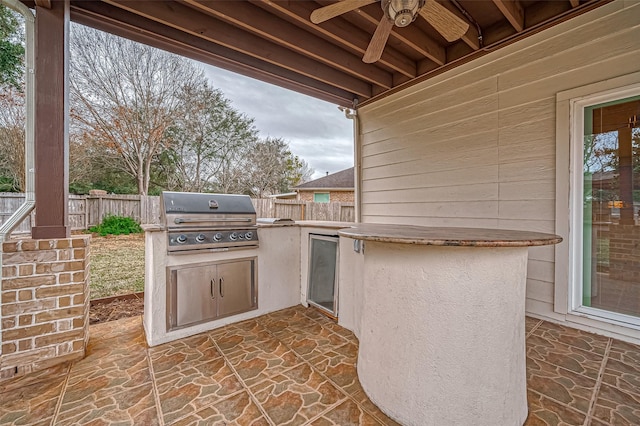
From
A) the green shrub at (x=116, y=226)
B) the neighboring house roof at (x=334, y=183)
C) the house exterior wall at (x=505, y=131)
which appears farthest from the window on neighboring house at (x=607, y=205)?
the neighboring house roof at (x=334, y=183)

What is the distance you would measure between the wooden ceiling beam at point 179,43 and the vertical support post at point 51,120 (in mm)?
502

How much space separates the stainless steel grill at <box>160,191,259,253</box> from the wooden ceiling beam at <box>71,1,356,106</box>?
1751 mm

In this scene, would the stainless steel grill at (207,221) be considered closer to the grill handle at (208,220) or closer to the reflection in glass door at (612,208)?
the grill handle at (208,220)

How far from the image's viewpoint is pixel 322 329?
2.61 meters

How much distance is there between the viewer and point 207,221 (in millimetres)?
2562

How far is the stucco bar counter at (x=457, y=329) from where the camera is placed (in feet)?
4.13

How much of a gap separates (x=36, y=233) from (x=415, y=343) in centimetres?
278

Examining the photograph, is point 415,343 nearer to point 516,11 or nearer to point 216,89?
point 516,11

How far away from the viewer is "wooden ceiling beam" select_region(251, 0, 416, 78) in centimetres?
253

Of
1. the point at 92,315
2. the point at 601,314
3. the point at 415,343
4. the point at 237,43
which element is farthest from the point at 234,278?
the point at 601,314

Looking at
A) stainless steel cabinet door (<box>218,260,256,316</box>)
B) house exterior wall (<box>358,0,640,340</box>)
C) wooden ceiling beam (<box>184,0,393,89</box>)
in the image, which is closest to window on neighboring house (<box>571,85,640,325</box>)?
house exterior wall (<box>358,0,640,340</box>)

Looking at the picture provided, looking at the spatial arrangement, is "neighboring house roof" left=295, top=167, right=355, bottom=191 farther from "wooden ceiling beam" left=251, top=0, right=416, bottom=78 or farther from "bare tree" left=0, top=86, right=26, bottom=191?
"bare tree" left=0, top=86, right=26, bottom=191

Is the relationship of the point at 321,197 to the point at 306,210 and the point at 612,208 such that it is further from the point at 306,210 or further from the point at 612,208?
the point at 612,208

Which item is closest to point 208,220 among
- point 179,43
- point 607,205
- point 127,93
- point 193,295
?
point 193,295
